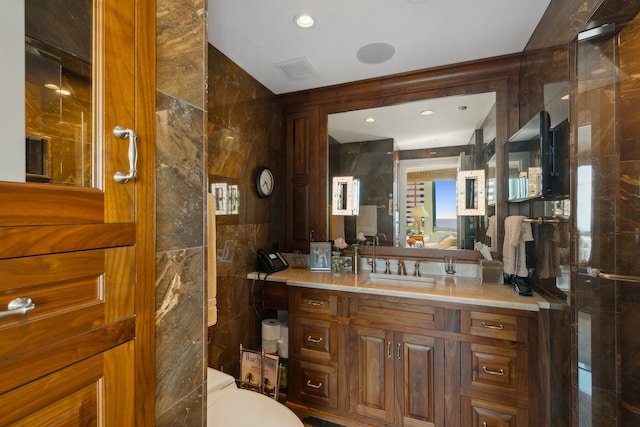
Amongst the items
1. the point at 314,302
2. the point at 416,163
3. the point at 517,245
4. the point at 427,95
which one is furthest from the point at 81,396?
the point at 427,95

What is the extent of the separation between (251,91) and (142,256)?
214 centimetres

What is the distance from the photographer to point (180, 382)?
0.75 meters

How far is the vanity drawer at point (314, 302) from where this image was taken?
2.03 m

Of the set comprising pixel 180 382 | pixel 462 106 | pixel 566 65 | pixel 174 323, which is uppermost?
Result: pixel 462 106

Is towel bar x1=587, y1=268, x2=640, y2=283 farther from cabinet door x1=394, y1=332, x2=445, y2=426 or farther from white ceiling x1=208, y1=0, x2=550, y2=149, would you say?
white ceiling x1=208, y1=0, x2=550, y2=149

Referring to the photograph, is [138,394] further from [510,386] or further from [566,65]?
[566,65]

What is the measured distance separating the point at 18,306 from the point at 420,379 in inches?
78.5

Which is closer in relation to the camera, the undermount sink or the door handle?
the door handle

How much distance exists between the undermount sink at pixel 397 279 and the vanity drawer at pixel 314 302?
40 cm

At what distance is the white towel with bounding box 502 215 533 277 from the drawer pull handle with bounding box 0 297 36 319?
7.34 ft

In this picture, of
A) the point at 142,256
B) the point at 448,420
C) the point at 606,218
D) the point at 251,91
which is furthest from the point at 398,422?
the point at 251,91

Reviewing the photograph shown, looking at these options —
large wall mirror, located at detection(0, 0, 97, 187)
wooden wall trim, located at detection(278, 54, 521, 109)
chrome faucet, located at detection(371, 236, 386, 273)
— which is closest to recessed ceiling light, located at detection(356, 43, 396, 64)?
wooden wall trim, located at detection(278, 54, 521, 109)

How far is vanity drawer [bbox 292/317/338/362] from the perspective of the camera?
79.7 inches

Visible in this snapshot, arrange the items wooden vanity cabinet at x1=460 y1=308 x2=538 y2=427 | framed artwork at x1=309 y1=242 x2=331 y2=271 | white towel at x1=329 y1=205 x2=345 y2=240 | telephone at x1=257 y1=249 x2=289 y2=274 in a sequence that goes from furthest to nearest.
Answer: white towel at x1=329 y1=205 x2=345 y2=240
framed artwork at x1=309 y1=242 x2=331 y2=271
telephone at x1=257 y1=249 x2=289 y2=274
wooden vanity cabinet at x1=460 y1=308 x2=538 y2=427
